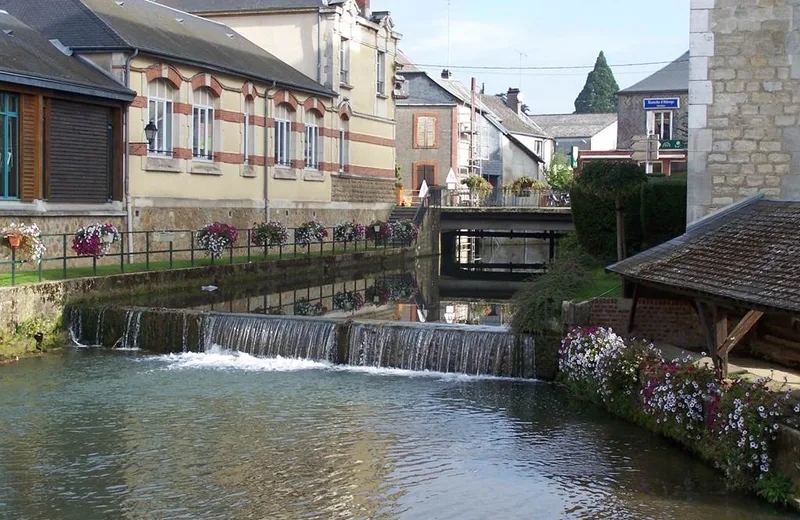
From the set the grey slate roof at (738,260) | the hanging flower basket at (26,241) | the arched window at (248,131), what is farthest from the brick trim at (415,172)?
the grey slate roof at (738,260)

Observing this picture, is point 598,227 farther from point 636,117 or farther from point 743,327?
point 636,117

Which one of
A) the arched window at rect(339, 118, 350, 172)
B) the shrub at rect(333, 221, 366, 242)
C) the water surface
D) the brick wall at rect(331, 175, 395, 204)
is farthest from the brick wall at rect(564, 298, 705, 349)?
the arched window at rect(339, 118, 350, 172)

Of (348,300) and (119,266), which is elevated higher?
(119,266)

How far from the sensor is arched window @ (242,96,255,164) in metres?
32.7

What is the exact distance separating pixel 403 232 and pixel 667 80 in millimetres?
20088

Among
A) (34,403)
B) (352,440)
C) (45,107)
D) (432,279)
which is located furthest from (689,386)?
(432,279)

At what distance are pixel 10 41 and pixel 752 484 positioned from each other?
1972cm

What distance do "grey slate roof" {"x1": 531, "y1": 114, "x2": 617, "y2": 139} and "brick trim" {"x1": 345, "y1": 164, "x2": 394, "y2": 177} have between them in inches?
1619

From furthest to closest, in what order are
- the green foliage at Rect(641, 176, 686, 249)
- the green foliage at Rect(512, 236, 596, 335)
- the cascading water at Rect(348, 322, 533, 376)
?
1. the green foliage at Rect(641, 176, 686, 249)
2. the cascading water at Rect(348, 322, 533, 376)
3. the green foliage at Rect(512, 236, 596, 335)

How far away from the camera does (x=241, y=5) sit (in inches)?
1540

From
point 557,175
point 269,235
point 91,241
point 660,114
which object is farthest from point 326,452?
point 557,175

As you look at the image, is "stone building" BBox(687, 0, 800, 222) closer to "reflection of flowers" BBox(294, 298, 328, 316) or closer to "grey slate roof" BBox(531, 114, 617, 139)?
"reflection of flowers" BBox(294, 298, 328, 316)

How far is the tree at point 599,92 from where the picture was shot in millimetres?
111312

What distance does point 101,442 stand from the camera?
11805 mm
